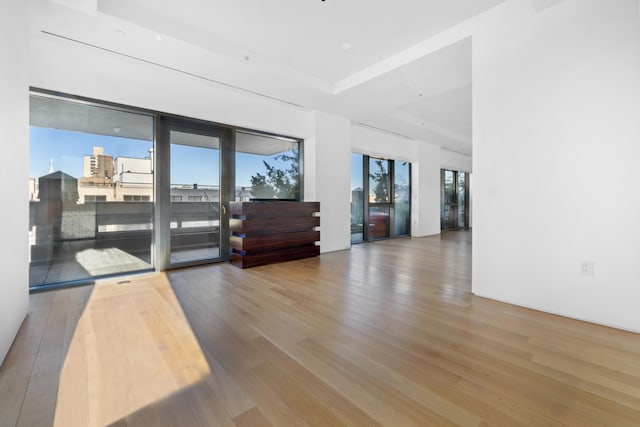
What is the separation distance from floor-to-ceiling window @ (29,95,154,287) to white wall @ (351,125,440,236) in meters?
4.82

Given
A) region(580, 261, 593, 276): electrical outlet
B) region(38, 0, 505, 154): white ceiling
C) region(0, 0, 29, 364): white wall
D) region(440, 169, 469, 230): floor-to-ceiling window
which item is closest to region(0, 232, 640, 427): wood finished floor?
region(0, 0, 29, 364): white wall

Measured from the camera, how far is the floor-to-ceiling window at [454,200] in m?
9.36

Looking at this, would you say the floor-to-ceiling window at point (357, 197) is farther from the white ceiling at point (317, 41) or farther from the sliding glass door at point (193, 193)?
the sliding glass door at point (193, 193)

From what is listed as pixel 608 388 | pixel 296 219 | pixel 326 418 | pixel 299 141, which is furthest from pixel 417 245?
pixel 326 418

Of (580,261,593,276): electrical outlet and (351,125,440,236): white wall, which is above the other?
(351,125,440,236): white wall

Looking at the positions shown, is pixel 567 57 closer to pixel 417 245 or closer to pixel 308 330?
pixel 308 330

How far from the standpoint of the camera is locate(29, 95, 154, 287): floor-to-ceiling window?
10.1ft

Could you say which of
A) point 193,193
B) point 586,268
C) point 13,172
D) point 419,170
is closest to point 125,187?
point 193,193

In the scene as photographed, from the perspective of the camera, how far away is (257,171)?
4.96 meters

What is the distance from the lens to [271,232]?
4410mm

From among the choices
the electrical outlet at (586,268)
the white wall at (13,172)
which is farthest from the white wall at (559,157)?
the white wall at (13,172)

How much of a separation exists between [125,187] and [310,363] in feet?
11.4

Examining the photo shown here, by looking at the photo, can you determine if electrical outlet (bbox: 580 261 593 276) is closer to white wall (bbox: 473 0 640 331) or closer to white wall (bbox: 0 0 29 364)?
white wall (bbox: 473 0 640 331)

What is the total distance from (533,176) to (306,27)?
285cm
